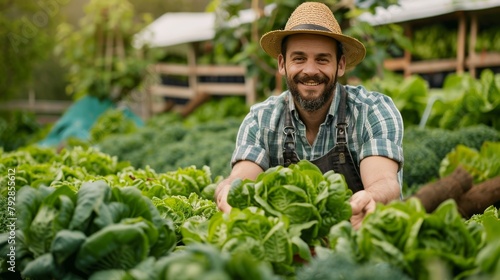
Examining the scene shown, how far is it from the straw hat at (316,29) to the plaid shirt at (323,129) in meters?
0.24

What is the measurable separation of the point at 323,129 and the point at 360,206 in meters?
1.13

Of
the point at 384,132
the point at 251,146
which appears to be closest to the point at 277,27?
the point at 251,146

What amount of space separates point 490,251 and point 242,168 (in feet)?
6.10

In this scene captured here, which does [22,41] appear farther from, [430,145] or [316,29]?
[316,29]

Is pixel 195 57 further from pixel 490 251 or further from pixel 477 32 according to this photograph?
pixel 490 251

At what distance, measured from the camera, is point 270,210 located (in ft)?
8.34

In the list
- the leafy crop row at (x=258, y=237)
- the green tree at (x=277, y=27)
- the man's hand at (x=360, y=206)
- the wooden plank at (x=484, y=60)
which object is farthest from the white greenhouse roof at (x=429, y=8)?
the leafy crop row at (x=258, y=237)

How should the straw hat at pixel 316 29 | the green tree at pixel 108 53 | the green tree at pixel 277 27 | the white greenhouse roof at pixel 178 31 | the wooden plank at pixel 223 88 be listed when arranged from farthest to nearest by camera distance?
1. the white greenhouse roof at pixel 178 31
2. the wooden plank at pixel 223 88
3. the green tree at pixel 108 53
4. the green tree at pixel 277 27
5. the straw hat at pixel 316 29

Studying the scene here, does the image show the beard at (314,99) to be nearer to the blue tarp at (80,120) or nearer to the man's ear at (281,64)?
the man's ear at (281,64)

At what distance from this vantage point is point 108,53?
12.3 m

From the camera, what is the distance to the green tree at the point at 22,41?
13273 mm

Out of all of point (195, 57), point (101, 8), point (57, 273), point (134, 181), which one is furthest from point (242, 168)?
point (195, 57)

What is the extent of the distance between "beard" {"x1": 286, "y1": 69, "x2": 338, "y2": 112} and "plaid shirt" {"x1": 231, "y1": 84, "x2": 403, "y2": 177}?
0.10 m

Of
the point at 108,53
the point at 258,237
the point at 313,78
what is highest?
the point at 108,53
